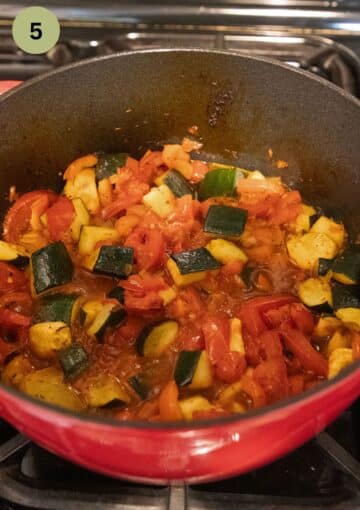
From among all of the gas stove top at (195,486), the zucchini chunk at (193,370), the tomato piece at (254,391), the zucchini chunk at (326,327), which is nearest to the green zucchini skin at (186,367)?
the zucchini chunk at (193,370)

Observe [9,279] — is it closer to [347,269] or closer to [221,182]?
[221,182]

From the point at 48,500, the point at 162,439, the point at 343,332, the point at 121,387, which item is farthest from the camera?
the point at 343,332

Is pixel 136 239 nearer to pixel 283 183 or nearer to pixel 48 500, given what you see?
pixel 283 183

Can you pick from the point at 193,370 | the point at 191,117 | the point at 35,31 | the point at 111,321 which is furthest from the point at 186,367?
the point at 35,31

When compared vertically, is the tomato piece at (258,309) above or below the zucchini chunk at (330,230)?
below

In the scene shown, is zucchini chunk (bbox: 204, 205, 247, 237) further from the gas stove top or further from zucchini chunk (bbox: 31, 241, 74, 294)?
the gas stove top

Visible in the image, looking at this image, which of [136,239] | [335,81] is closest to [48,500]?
[136,239]

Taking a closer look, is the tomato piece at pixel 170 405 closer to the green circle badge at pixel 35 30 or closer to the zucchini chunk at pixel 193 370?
the zucchini chunk at pixel 193 370
